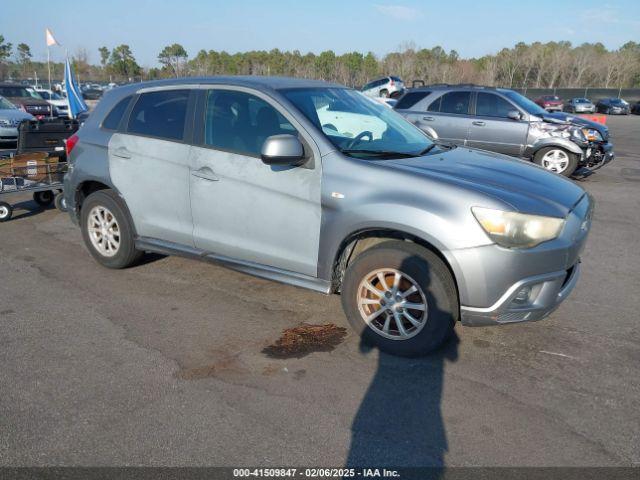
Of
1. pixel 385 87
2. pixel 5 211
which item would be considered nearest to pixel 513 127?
pixel 5 211

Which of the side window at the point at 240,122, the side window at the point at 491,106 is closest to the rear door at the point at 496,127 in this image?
the side window at the point at 491,106

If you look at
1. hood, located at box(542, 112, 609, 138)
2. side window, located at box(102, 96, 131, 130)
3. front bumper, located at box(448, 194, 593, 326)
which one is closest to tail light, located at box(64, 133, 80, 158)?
side window, located at box(102, 96, 131, 130)

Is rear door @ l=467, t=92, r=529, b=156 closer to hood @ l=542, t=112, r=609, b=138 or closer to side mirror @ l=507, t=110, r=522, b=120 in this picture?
side mirror @ l=507, t=110, r=522, b=120

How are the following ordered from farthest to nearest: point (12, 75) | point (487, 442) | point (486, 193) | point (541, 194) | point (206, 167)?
point (12, 75) → point (206, 167) → point (541, 194) → point (486, 193) → point (487, 442)

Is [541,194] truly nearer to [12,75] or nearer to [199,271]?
[199,271]

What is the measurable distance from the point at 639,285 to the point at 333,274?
3.16 m

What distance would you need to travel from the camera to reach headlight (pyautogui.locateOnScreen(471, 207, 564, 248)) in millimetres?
3307

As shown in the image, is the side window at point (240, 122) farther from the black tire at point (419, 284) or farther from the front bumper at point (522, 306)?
the front bumper at point (522, 306)

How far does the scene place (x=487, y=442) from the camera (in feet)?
9.32

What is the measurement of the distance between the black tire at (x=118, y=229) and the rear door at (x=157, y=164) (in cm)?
12

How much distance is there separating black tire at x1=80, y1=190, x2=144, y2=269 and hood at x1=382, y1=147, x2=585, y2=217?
8.71 feet

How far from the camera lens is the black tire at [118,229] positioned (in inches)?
200

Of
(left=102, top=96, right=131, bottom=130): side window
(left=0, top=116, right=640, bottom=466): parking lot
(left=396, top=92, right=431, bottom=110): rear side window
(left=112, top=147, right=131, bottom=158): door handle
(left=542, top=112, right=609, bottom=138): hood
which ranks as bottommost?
(left=0, top=116, right=640, bottom=466): parking lot

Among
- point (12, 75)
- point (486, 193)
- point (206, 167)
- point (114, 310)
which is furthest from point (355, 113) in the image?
point (12, 75)
